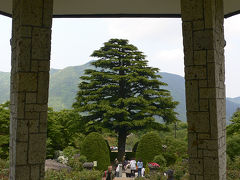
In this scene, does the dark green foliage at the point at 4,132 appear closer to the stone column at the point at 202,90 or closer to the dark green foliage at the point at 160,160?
the dark green foliage at the point at 160,160

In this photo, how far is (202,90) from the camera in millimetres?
3818

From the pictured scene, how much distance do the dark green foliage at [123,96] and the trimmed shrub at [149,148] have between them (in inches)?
137

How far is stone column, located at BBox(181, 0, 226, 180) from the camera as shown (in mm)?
3740

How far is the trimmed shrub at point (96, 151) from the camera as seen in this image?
14617 mm

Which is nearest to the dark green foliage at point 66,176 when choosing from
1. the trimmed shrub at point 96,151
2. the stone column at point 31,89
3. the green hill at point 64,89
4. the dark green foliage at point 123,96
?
the stone column at point 31,89

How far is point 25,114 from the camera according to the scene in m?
3.63

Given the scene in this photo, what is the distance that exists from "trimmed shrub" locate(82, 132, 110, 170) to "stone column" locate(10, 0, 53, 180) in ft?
36.7

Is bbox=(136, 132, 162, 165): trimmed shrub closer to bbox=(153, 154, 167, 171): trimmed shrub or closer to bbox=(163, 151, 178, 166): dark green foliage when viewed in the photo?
bbox=(163, 151, 178, 166): dark green foliage

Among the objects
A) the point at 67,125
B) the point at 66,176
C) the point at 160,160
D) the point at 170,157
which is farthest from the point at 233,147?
the point at 67,125

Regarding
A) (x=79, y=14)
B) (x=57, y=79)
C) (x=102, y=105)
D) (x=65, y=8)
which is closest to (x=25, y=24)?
(x=65, y=8)

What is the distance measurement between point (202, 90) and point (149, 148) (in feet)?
39.7

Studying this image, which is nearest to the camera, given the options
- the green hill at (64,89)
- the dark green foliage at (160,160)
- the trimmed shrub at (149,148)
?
the dark green foliage at (160,160)

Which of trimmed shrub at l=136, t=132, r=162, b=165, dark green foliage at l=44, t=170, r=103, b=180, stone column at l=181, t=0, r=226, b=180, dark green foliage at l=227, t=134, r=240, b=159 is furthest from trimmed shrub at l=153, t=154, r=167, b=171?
stone column at l=181, t=0, r=226, b=180

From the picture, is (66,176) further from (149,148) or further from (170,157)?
(170,157)
